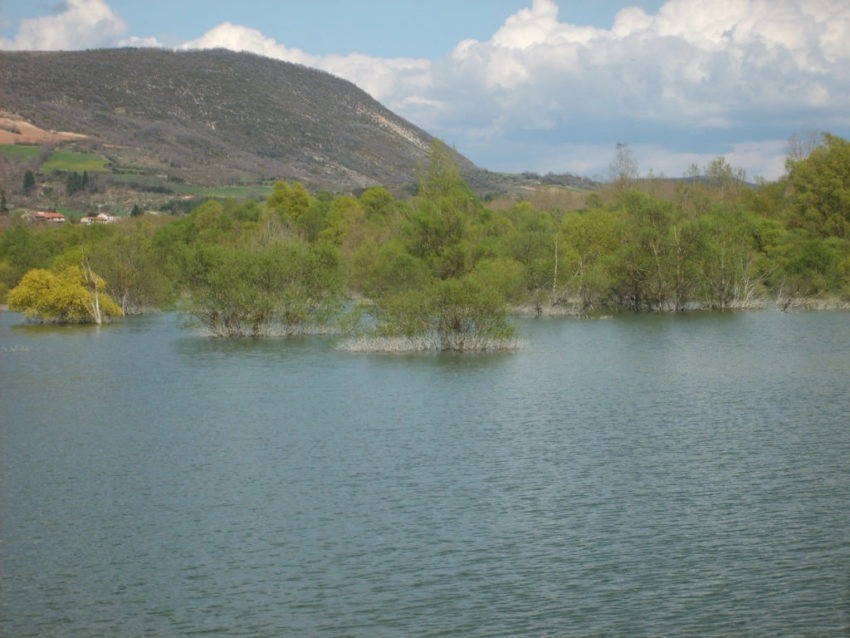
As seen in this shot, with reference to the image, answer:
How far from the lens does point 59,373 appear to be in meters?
39.0

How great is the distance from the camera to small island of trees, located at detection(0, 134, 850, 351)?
4644cm

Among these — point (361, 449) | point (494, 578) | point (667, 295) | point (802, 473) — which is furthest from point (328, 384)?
point (667, 295)

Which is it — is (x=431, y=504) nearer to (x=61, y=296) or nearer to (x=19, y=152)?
(x=61, y=296)

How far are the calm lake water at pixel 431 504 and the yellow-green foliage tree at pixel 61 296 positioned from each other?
87.8 ft

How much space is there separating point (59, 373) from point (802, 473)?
29.3 meters

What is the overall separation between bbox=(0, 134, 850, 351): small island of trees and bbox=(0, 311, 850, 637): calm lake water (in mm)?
13459

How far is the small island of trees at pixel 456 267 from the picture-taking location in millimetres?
46438

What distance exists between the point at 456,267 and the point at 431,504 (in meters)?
48.2

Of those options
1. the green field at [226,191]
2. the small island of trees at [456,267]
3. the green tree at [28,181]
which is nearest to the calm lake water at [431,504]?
the small island of trees at [456,267]

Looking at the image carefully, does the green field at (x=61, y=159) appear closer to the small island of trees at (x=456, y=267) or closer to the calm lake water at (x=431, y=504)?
the small island of trees at (x=456, y=267)

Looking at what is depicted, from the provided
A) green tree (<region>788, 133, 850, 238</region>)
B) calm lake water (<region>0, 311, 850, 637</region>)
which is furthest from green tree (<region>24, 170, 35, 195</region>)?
calm lake water (<region>0, 311, 850, 637</region>)

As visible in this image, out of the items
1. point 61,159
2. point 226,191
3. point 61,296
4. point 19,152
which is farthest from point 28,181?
point 61,296

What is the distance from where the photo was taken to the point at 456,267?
66.5m

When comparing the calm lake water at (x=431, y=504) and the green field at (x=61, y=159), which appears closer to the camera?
the calm lake water at (x=431, y=504)
